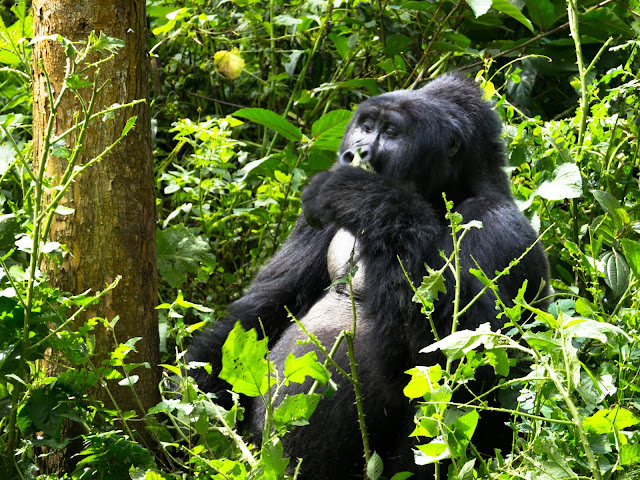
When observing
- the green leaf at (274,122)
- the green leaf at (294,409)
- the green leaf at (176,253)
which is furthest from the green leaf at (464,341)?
the green leaf at (274,122)

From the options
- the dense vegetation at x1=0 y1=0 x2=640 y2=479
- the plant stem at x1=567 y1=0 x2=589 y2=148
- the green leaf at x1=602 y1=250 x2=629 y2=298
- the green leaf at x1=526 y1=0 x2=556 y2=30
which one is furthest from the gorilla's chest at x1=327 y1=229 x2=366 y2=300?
the green leaf at x1=526 y1=0 x2=556 y2=30

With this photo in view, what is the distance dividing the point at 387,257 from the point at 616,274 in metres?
0.75

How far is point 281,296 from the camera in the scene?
3.15m

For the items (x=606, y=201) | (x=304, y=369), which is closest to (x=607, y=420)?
(x=304, y=369)

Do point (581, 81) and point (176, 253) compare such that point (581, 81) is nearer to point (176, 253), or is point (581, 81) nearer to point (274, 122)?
point (274, 122)

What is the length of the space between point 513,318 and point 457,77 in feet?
5.19

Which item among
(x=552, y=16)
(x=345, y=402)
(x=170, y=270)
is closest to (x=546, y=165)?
(x=345, y=402)

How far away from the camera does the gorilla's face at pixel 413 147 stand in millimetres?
2879

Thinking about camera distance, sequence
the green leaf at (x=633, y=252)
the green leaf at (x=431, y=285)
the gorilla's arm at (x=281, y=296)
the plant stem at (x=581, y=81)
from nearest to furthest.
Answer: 1. the green leaf at (x=431, y=285)
2. the green leaf at (x=633, y=252)
3. the plant stem at (x=581, y=81)
4. the gorilla's arm at (x=281, y=296)

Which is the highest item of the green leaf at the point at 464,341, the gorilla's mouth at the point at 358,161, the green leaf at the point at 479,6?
the green leaf at the point at 479,6

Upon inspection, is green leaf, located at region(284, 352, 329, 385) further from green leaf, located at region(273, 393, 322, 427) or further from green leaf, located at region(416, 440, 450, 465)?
green leaf, located at region(416, 440, 450, 465)

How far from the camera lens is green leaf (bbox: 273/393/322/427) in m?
1.83

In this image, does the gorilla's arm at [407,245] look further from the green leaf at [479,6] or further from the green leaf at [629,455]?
the green leaf at [479,6]

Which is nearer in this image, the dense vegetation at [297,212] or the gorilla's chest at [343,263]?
the dense vegetation at [297,212]
